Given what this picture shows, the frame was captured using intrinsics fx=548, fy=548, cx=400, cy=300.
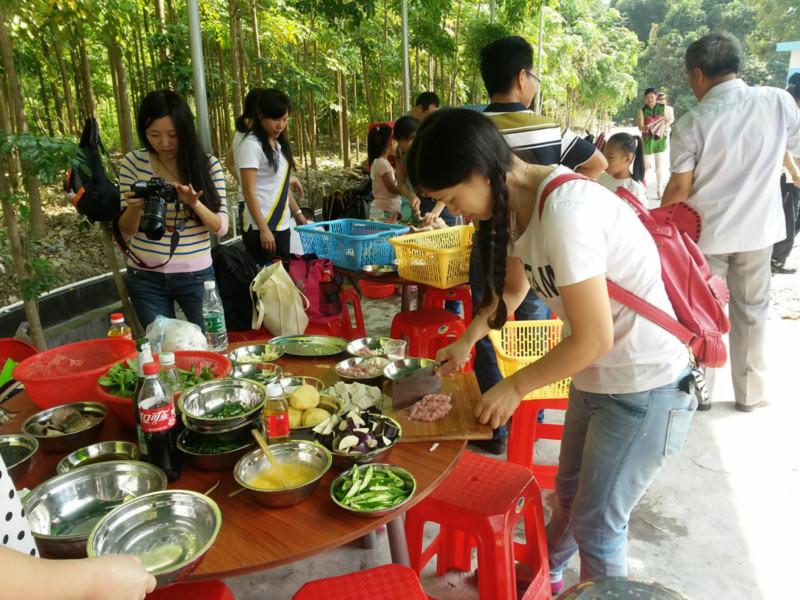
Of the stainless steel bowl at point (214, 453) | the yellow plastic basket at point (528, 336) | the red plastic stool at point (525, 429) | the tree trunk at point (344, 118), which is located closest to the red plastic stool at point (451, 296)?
the yellow plastic basket at point (528, 336)

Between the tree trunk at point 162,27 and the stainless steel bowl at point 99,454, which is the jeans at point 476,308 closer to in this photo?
the stainless steel bowl at point 99,454

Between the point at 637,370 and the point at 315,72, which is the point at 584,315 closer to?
the point at 637,370

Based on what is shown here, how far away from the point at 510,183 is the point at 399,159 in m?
3.62

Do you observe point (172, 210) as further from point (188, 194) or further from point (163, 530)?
point (163, 530)

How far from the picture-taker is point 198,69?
347cm

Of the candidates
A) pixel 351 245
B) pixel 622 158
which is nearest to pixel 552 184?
pixel 351 245

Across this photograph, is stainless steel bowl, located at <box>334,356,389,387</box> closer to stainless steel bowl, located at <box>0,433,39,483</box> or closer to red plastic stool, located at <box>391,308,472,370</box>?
stainless steel bowl, located at <box>0,433,39,483</box>

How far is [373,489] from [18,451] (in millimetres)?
955

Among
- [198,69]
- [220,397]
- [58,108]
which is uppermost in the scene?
[58,108]

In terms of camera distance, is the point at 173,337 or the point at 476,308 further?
the point at 476,308

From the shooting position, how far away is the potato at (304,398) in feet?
5.10

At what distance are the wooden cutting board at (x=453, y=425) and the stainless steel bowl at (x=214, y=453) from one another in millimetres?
420

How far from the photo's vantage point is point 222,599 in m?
1.30

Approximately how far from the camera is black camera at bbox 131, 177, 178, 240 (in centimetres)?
221
